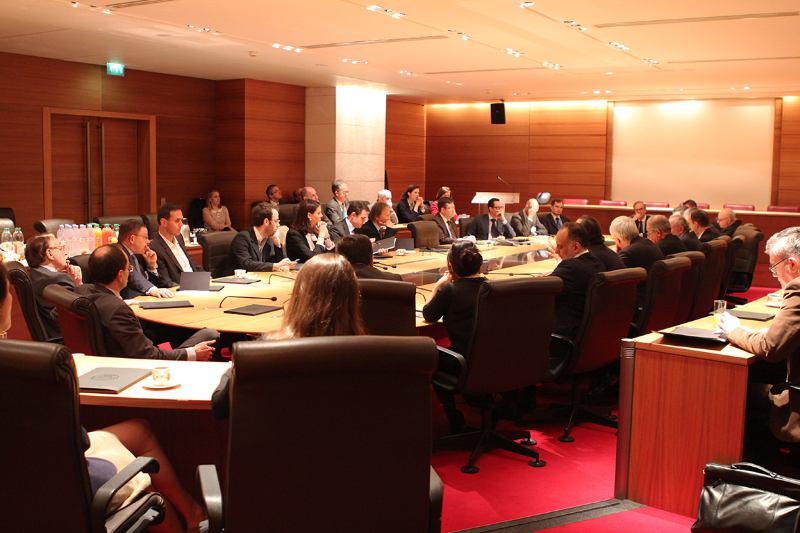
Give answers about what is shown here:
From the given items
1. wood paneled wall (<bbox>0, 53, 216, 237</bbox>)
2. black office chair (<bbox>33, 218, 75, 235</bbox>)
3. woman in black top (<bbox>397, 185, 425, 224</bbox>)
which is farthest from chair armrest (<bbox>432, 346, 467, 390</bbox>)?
wood paneled wall (<bbox>0, 53, 216, 237</bbox>)

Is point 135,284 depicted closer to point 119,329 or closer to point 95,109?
point 119,329

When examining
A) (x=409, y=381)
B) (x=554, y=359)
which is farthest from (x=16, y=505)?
(x=554, y=359)

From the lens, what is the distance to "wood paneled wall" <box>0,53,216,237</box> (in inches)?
364

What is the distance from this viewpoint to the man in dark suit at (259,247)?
612 cm

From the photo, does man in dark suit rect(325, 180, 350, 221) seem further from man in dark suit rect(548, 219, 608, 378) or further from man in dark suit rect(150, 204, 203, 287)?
man in dark suit rect(548, 219, 608, 378)

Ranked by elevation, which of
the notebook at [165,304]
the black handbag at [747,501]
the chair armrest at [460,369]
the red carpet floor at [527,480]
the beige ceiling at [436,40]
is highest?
the beige ceiling at [436,40]

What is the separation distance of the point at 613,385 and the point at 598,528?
2218 millimetres

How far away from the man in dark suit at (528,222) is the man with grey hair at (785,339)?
7.01 meters

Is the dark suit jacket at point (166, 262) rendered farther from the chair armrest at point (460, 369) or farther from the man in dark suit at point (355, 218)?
the chair armrest at point (460, 369)

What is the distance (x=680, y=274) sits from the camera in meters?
5.00

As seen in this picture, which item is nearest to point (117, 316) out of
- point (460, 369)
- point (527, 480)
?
point (460, 369)

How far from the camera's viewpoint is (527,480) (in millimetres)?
3670


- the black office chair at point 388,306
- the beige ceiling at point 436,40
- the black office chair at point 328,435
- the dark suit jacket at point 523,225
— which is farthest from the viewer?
the dark suit jacket at point 523,225

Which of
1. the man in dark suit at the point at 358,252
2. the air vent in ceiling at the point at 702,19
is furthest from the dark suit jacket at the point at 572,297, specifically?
the air vent in ceiling at the point at 702,19
